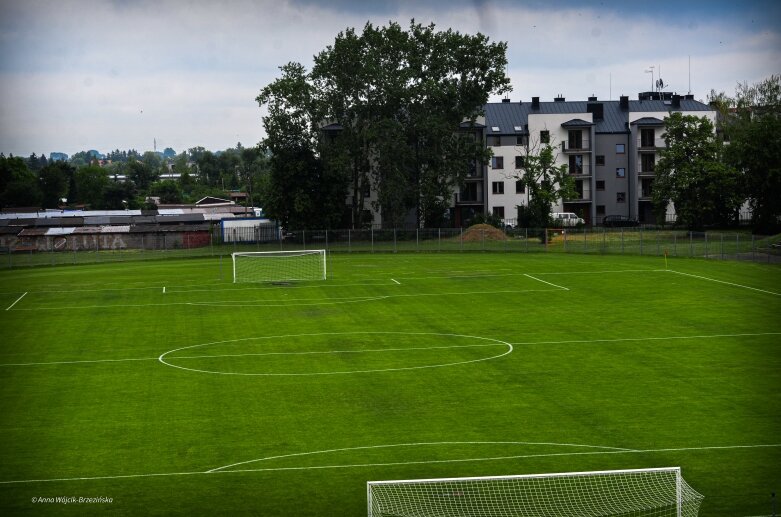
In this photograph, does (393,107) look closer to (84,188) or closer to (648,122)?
(648,122)

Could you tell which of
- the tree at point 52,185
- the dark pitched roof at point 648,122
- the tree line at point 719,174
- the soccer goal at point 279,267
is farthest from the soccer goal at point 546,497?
the tree at point 52,185

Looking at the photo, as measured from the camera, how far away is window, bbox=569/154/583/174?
340 feet

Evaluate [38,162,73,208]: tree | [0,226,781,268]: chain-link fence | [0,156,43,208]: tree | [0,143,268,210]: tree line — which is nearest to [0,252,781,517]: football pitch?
[0,226,781,268]: chain-link fence

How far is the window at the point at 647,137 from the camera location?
104 meters

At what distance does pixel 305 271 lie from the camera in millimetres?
59531

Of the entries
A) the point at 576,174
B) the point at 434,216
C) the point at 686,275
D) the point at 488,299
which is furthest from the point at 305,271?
the point at 576,174

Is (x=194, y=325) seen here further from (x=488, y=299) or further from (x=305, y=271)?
(x=305, y=271)

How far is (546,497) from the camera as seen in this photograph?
704 inches

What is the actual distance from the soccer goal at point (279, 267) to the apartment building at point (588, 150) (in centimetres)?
3831

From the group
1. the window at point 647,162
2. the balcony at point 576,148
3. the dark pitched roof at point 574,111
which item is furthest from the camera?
the dark pitched roof at point 574,111

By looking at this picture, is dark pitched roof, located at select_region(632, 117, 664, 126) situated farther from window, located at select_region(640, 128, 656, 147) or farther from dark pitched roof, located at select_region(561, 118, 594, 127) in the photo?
dark pitched roof, located at select_region(561, 118, 594, 127)

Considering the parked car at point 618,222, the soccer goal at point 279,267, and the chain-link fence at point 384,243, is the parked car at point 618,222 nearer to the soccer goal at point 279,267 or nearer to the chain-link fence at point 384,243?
the chain-link fence at point 384,243

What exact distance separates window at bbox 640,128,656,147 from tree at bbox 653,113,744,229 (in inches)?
606

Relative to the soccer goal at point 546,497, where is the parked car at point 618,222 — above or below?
above
